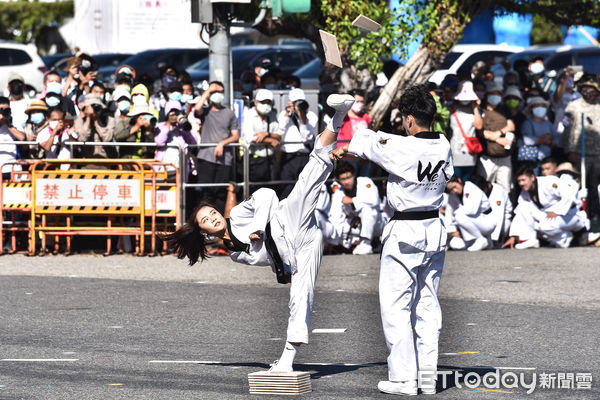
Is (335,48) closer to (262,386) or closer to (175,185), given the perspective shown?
(262,386)

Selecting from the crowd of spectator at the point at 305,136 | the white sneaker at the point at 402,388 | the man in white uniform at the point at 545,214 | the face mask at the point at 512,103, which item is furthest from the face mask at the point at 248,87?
the white sneaker at the point at 402,388

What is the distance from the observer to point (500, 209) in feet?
46.9

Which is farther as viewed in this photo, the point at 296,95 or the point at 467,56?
the point at 467,56

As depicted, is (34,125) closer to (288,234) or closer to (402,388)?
(288,234)

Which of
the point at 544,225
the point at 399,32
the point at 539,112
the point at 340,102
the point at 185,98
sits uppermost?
the point at 340,102

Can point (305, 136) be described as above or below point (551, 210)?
above

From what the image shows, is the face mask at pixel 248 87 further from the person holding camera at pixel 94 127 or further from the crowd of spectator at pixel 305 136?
the person holding camera at pixel 94 127

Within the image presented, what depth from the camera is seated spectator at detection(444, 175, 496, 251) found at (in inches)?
552

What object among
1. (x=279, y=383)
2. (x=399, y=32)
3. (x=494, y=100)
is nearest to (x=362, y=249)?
(x=494, y=100)

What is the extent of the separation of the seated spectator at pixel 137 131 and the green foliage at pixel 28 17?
4111 cm

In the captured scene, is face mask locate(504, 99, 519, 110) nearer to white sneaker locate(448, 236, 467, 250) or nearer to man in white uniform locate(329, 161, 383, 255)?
white sneaker locate(448, 236, 467, 250)

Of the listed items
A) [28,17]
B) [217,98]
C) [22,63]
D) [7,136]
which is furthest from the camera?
[28,17]

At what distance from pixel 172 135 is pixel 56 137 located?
1.35 m

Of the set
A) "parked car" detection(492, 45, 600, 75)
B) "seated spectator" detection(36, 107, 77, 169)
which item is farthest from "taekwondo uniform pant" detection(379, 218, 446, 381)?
"parked car" detection(492, 45, 600, 75)
